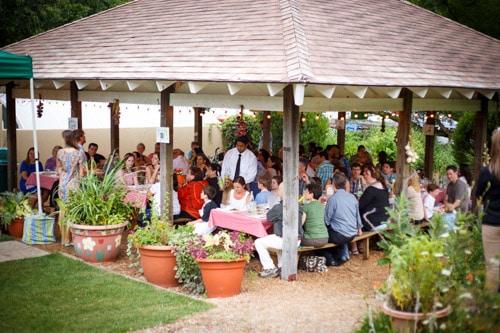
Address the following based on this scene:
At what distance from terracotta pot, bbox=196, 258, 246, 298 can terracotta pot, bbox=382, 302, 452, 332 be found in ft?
9.07

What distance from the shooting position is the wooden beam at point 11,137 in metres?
13.1

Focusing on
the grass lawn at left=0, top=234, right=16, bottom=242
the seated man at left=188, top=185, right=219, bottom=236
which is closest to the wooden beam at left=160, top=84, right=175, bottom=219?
the seated man at left=188, top=185, right=219, bottom=236

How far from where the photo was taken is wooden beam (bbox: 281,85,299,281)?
8.32 metres

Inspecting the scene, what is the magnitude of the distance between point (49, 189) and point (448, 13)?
990cm

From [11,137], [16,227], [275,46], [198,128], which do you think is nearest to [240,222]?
[275,46]

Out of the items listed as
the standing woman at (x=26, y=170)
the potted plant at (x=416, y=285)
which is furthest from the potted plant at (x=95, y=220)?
the potted plant at (x=416, y=285)

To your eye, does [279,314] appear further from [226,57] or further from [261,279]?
[226,57]

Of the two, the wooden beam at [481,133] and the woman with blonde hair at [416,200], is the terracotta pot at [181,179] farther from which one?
the wooden beam at [481,133]

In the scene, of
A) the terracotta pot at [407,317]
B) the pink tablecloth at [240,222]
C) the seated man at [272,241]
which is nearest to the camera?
the terracotta pot at [407,317]

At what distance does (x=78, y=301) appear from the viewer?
7465 mm

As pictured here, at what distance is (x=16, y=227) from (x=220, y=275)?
485 centimetres

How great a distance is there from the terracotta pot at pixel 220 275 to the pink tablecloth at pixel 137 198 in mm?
2932

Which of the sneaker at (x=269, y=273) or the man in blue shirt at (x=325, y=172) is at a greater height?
the man in blue shirt at (x=325, y=172)

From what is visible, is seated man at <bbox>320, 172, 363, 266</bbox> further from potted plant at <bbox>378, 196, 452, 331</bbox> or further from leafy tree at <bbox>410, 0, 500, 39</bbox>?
leafy tree at <bbox>410, 0, 500, 39</bbox>
